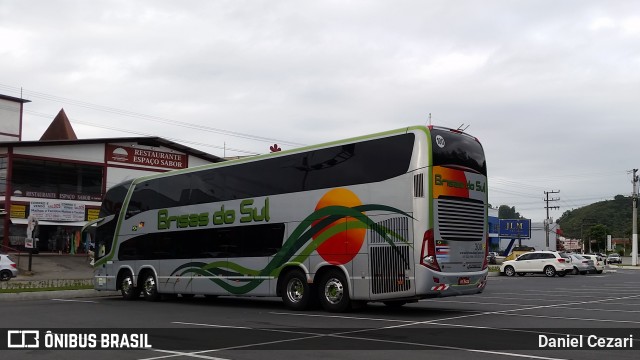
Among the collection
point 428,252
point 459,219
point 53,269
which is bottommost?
point 53,269

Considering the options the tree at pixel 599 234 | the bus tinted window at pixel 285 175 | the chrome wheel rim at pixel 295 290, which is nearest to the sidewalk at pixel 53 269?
the bus tinted window at pixel 285 175

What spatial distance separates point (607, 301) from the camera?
63.5ft

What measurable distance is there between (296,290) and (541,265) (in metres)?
27.6

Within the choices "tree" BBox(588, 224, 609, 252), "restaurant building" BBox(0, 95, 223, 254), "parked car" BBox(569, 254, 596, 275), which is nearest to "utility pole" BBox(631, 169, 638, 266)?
"parked car" BBox(569, 254, 596, 275)

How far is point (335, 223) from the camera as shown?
1569cm

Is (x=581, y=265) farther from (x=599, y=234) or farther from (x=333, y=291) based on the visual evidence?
(x=599, y=234)

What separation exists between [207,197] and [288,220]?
3.58m

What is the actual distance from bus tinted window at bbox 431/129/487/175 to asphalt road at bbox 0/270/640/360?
3495mm

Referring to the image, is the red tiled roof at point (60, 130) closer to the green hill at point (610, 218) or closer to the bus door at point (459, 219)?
the bus door at point (459, 219)

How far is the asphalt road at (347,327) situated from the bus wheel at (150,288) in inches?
50.9

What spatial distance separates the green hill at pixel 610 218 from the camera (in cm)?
13188

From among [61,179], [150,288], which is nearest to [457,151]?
[150,288]

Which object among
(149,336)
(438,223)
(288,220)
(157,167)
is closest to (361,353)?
(149,336)

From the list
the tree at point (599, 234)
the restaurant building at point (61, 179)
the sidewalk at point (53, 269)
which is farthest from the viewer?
the tree at point (599, 234)
